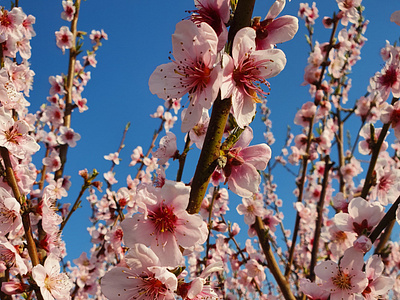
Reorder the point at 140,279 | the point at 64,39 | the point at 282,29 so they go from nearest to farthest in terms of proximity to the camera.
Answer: the point at 140,279
the point at 282,29
the point at 64,39

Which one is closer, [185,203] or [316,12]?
[185,203]

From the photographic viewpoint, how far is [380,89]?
2.76m

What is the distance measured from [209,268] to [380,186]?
245cm

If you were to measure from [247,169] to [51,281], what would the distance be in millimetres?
1485

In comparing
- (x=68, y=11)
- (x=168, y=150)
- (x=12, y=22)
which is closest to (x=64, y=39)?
(x=68, y=11)

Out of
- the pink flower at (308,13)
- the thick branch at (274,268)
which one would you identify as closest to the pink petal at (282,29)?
the thick branch at (274,268)

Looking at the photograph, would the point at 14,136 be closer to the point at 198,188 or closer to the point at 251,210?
the point at 198,188

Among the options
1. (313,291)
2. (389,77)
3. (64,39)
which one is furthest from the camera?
(64,39)

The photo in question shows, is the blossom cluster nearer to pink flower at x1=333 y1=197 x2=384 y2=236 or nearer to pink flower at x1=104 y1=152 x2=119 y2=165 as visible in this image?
pink flower at x1=333 y1=197 x2=384 y2=236

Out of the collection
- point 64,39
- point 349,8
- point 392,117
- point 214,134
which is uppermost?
point 349,8

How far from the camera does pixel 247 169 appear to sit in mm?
1327

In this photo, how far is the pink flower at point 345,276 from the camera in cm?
176

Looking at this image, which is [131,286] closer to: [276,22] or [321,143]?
[276,22]

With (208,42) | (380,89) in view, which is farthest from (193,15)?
(380,89)
